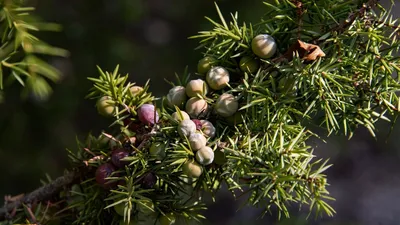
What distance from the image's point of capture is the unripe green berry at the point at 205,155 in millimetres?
407

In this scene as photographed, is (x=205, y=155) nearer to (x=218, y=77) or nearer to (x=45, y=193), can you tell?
(x=218, y=77)

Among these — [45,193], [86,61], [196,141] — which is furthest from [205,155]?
[86,61]

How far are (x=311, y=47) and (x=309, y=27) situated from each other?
3 cm

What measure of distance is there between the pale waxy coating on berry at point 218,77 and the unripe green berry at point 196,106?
0.05ft

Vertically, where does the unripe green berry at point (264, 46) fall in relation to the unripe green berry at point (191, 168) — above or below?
above

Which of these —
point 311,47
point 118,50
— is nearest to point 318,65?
point 311,47

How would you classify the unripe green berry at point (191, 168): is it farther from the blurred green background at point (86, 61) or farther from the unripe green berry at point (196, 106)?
the blurred green background at point (86, 61)

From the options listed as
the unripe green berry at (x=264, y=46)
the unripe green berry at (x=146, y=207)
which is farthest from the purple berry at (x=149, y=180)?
the unripe green berry at (x=264, y=46)

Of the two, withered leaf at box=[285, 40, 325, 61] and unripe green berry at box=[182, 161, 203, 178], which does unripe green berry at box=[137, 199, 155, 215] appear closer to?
unripe green berry at box=[182, 161, 203, 178]

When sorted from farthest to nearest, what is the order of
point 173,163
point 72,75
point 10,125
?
1. point 72,75
2. point 10,125
3. point 173,163

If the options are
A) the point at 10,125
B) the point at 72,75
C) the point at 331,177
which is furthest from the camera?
the point at 331,177

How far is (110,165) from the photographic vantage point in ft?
1.51

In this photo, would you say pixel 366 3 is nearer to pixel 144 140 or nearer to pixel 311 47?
pixel 311 47

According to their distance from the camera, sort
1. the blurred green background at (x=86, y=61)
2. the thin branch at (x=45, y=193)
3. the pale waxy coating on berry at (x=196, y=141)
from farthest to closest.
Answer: the blurred green background at (x=86, y=61) < the thin branch at (x=45, y=193) < the pale waxy coating on berry at (x=196, y=141)
